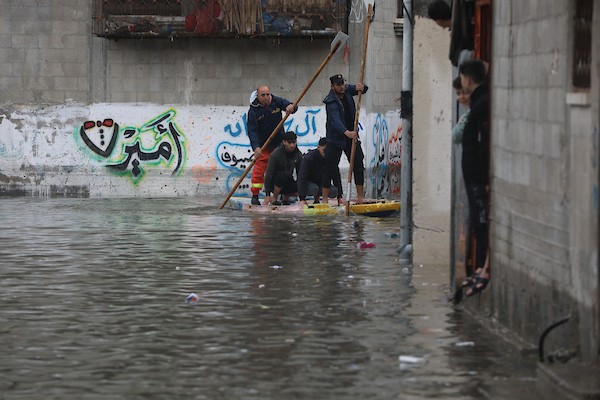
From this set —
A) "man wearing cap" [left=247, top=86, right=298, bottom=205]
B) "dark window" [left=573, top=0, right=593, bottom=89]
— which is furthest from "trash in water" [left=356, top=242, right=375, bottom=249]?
"dark window" [left=573, top=0, right=593, bottom=89]

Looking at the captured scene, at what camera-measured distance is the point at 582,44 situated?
7.96 m

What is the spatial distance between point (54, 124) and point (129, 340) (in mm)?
16058

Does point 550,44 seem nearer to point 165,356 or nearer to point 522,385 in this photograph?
point 522,385

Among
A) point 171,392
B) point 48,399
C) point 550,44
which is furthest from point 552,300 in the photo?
point 48,399

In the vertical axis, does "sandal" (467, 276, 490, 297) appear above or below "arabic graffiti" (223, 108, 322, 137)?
below

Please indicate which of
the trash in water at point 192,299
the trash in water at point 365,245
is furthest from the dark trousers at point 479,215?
the trash in water at point 365,245

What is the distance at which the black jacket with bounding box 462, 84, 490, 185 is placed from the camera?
10.5 metres

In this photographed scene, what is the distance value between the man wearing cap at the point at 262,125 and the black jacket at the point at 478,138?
38.2ft

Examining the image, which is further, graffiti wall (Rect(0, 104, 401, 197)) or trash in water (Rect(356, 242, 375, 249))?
graffiti wall (Rect(0, 104, 401, 197))

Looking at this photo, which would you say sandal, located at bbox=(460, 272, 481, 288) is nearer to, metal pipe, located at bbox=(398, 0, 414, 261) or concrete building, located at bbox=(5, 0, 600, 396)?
metal pipe, located at bbox=(398, 0, 414, 261)

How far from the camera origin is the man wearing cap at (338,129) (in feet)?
69.1

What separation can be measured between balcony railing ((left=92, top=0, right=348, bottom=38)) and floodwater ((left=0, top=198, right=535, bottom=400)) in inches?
297

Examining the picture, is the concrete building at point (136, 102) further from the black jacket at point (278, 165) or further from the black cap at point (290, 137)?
the black cap at point (290, 137)

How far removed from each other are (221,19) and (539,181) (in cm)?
1655
